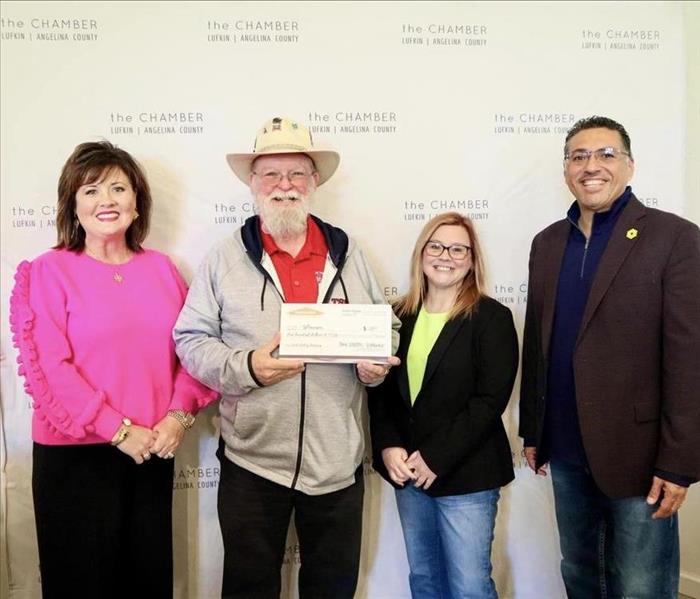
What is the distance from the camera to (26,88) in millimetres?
1924

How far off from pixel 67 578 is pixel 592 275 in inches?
70.9

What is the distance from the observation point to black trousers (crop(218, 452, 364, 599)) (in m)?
1.52

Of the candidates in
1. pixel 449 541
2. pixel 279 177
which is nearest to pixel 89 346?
pixel 279 177

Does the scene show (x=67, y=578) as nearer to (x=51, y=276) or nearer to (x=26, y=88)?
(x=51, y=276)

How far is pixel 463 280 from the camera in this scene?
5.60ft

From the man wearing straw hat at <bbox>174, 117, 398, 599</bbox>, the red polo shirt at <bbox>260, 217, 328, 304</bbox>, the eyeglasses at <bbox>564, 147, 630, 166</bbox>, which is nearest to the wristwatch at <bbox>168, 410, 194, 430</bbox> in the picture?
the man wearing straw hat at <bbox>174, 117, 398, 599</bbox>

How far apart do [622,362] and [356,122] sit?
1309mm

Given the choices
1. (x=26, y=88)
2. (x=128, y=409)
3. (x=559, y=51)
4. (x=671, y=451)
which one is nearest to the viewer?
(x=671, y=451)

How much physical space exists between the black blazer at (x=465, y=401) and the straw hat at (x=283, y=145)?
70 centimetres

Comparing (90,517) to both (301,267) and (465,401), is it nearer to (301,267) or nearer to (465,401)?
(301,267)

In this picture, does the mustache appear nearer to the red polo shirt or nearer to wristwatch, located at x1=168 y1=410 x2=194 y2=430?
the red polo shirt

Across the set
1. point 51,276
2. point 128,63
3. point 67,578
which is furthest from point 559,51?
point 67,578

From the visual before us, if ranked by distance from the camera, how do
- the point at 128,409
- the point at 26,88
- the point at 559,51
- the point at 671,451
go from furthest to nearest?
1. the point at 559,51
2. the point at 26,88
3. the point at 128,409
4. the point at 671,451

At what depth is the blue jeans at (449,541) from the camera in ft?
5.28
